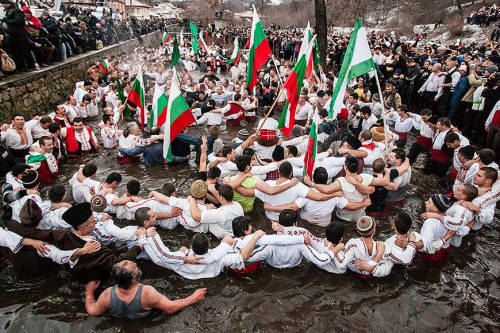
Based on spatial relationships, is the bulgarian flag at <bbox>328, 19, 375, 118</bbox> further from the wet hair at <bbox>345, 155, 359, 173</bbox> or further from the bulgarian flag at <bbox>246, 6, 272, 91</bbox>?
the bulgarian flag at <bbox>246, 6, 272, 91</bbox>

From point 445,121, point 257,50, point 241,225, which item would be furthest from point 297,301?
point 257,50

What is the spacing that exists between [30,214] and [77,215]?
604 mm

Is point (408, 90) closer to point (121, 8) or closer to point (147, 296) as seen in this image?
point (147, 296)

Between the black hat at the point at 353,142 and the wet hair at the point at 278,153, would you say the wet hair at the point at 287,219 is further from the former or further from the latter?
the black hat at the point at 353,142

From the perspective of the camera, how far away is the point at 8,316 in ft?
12.3

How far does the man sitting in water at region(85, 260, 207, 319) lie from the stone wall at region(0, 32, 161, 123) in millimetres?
8070

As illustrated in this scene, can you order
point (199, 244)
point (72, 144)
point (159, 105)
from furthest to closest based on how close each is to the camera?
point (72, 144) → point (159, 105) → point (199, 244)

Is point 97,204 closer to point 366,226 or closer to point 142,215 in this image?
point 142,215

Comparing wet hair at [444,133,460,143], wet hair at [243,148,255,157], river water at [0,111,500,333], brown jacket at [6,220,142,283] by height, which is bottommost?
river water at [0,111,500,333]

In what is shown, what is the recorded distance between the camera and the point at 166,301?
3.62 m

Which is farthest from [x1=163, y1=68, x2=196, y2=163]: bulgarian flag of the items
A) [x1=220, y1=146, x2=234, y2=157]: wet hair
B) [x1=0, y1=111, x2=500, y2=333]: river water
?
[x1=0, y1=111, x2=500, y2=333]: river water

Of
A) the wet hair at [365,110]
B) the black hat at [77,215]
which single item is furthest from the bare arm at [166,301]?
the wet hair at [365,110]

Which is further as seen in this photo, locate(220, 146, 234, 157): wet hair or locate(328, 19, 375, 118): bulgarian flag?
locate(220, 146, 234, 157): wet hair

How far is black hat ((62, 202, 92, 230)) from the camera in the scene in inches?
148
